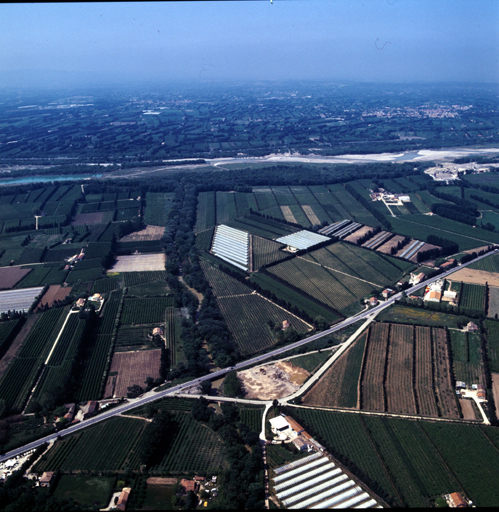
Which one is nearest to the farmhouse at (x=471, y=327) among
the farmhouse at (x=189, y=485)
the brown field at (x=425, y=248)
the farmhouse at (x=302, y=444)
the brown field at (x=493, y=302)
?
the brown field at (x=493, y=302)

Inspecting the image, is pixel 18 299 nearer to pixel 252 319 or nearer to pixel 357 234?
pixel 252 319

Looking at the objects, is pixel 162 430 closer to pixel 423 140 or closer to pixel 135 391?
Answer: pixel 135 391

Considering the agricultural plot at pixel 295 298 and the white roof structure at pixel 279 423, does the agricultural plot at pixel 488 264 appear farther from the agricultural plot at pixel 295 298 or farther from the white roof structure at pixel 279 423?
the white roof structure at pixel 279 423

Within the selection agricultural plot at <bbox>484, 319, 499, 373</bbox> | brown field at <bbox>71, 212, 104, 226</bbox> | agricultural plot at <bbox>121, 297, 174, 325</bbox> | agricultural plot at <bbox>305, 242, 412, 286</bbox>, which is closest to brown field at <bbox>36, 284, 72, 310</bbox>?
agricultural plot at <bbox>121, 297, 174, 325</bbox>

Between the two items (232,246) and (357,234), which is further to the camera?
(357,234)

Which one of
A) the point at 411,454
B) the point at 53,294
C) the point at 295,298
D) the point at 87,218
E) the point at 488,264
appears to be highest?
the point at 87,218

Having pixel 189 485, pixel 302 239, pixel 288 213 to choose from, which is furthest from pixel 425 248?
pixel 189 485

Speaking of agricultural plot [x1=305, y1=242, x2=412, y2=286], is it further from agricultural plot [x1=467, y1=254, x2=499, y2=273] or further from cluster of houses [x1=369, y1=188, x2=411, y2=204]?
cluster of houses [x1=369, y1=188, x2=411, y2=204]

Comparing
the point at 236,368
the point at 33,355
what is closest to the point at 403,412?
the point at 236,368
